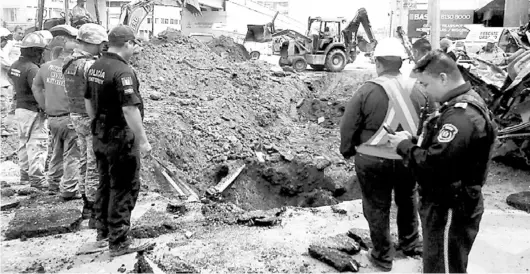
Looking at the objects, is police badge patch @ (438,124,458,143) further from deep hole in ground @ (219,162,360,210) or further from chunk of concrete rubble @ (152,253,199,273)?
deep hole in ground @ (219,162,360,210)

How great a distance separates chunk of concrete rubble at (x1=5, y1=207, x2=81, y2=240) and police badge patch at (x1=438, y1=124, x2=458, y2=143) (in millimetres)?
3872

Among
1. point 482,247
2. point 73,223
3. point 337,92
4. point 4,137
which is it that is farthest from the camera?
point 337,92

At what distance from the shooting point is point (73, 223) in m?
4.96

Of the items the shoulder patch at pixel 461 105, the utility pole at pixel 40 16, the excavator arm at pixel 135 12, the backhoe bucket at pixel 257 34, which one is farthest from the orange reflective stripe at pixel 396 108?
the backhoe bucket at pixel 257 34

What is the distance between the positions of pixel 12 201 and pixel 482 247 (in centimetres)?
543

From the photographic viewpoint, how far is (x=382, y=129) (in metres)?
3.78

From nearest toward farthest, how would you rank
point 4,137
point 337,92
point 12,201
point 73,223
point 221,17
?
point 73,223 → point 12,201 → point 4,137 → point 337,92 → point 221,17

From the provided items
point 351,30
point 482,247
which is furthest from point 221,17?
point 482,247

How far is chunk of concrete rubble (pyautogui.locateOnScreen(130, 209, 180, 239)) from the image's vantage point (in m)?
4.77

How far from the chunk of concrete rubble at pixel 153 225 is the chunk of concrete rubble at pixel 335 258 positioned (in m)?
1.57

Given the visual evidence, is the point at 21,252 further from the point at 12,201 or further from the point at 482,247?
the point at 482,247

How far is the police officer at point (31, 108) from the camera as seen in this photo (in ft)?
19.8

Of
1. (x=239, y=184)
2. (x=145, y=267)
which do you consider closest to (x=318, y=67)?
(x=239, y=184)

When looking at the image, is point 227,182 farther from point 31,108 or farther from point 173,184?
point 31,108
